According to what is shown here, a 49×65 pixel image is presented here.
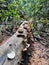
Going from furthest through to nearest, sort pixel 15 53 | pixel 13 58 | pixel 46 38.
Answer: pixel 46 38 < pixel 15 53 < pixel 13 58

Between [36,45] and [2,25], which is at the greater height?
[2,25]

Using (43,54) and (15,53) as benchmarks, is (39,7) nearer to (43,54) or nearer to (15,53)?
(43,54)

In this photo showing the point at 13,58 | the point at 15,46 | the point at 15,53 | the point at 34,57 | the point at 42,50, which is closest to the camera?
the point at 13,58

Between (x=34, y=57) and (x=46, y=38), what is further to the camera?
(x=46, y=38)

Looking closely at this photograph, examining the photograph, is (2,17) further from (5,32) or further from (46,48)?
(46,48)

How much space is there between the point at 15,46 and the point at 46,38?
6.99 feet

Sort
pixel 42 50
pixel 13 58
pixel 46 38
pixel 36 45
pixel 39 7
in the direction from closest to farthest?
pixel 13 58 < pixel 42 50 < pixel 36 45 < pixel 46 38 < pixel 39 7

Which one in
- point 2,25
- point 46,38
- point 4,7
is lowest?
point 46,38

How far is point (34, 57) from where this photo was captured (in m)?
3.78

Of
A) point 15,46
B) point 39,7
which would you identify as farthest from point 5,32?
point 39,7

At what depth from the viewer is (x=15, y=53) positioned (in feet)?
9.67

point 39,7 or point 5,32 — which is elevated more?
point 39,7

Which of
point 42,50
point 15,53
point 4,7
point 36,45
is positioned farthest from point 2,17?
point 15,53

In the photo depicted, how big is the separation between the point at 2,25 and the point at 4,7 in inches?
54.0
